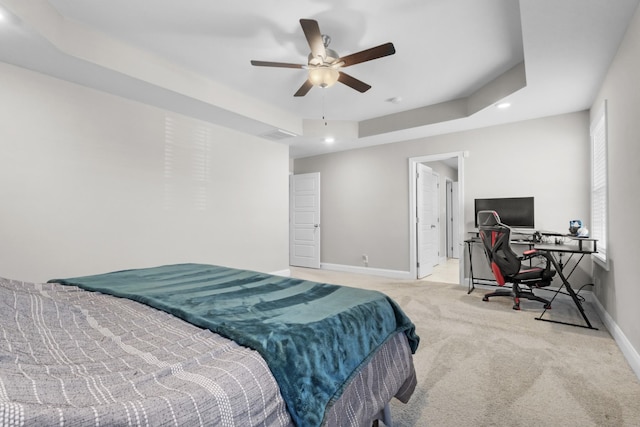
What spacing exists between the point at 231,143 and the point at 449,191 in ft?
18.9

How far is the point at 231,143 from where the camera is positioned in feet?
15.5

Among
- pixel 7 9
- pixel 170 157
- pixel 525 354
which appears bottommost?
pixel 525 354

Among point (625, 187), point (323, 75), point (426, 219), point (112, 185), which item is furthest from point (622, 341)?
point (112, 185)

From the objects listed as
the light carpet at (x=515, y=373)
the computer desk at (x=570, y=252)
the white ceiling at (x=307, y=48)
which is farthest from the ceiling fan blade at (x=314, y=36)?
the computer desk at (x=570, y=252)

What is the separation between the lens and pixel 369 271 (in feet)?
19.4

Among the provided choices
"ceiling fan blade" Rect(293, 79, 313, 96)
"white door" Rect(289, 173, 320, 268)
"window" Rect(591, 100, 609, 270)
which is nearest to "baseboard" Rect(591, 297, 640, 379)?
"window" Rect(591, 100, 609, 270)

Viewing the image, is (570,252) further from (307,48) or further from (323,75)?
(307,48)

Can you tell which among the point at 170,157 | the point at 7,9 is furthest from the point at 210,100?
the point at 7,9

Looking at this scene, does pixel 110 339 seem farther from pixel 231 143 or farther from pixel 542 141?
pixel 542 141

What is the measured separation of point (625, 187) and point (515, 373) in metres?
1.68

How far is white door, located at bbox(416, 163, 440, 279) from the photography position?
556cm

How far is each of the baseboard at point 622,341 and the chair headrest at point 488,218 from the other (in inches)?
58.4

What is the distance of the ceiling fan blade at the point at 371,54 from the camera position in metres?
2.42

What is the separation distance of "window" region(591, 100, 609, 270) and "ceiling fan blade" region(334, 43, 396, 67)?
2301mm
